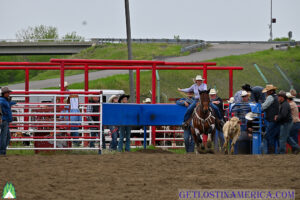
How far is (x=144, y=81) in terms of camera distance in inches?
1481

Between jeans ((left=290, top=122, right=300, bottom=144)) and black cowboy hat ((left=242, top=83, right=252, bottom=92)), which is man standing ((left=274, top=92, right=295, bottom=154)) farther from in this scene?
black cowboy hat ((left=242, top=83, right=252, bottom=92))

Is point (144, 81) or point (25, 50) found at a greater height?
point (25, 50)

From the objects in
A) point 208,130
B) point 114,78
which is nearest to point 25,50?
point 114,78

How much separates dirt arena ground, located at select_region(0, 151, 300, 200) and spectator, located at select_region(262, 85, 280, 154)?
1.76m

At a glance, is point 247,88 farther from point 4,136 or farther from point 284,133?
point 4,136

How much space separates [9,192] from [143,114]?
847 centimetres

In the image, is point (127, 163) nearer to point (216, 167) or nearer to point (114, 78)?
point (216, 167)

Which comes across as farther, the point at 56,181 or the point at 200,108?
the point at 200,108

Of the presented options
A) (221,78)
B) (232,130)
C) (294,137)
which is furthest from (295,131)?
(221,78)

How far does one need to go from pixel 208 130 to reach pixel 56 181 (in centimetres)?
644

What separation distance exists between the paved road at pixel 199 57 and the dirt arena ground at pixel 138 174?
29515mm

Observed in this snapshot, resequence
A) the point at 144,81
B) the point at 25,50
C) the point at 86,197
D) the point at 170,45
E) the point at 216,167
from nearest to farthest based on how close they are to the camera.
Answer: the point at 86,197, the point at 216,167, the point at 144,81, the point at 170,45, the point at 25,50

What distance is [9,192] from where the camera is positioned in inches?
357

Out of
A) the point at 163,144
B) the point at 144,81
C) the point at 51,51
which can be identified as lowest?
the point at 163,144
